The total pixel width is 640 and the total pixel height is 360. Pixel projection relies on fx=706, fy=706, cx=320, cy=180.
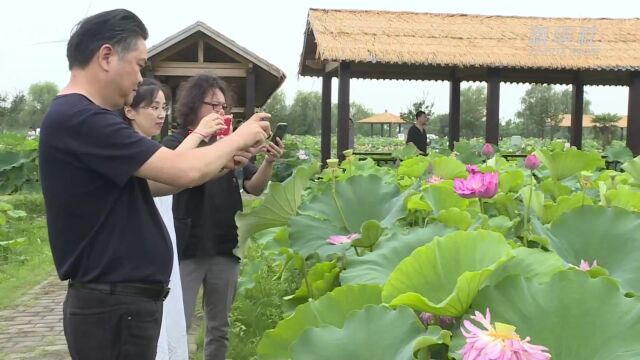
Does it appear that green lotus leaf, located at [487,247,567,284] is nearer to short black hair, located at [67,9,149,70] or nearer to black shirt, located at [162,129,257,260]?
short black hair, located at [67,9,149,70]

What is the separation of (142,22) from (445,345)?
117 centimetres

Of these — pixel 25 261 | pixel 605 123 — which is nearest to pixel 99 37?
pixel 25 261

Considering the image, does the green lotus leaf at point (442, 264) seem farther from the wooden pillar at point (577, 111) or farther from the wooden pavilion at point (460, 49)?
the wooden pillar at point (577, 111)

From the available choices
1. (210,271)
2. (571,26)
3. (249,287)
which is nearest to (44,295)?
(249,287)

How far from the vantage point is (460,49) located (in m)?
9.44

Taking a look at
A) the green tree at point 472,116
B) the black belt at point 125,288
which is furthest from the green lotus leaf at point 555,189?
the green tree at point 472,116

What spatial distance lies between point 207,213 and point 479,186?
1379 millimetres

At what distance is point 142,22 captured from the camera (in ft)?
6.22

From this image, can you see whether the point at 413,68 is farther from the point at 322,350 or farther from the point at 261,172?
the point at 322,350

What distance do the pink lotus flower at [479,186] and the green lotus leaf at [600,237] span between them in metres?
0.21

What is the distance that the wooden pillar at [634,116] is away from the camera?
32.8 ft

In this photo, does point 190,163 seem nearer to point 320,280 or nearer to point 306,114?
point 320,280

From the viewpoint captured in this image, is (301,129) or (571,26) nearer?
(571,26)

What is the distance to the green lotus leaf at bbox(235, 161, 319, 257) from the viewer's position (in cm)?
229
